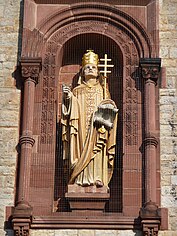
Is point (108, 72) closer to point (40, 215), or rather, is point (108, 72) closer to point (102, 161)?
point (102, 161)

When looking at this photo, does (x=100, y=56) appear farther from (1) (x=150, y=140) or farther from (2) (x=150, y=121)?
(1) (x=150, y=140)

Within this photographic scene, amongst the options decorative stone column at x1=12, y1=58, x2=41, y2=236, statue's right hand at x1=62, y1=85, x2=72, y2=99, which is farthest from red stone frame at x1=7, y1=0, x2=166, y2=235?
statue's right hand at x1=62, y1=85, x2=72, y2=99

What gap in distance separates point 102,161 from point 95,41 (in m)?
2.34

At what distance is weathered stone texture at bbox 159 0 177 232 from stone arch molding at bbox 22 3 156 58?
32cm

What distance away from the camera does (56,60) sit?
631 inches

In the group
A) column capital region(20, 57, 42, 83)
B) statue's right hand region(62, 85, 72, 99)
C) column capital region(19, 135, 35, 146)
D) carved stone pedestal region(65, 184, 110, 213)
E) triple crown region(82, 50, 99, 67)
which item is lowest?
carved stone pedestal region(65, 184, 110, 213)

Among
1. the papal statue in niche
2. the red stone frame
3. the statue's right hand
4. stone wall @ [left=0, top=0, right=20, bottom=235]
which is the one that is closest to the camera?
the red stone frame

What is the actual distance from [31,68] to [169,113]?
7.42ft

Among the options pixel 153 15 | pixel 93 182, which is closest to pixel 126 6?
pixel 153 15

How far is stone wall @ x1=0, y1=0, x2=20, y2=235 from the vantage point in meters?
14.9

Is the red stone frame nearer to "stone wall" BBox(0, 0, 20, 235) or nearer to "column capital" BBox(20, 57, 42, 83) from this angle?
"column capital" BBox(20, 57, 42, 83)

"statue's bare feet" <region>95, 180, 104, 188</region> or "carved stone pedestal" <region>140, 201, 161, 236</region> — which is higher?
"statue's bare feet" <region>95, 180, 104, 188</region>

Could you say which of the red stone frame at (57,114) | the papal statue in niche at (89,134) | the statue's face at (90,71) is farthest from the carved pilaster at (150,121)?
the statue's face at (90,71)

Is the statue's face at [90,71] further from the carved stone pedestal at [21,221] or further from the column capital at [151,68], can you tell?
the carved stone pedestal at [21,221]
